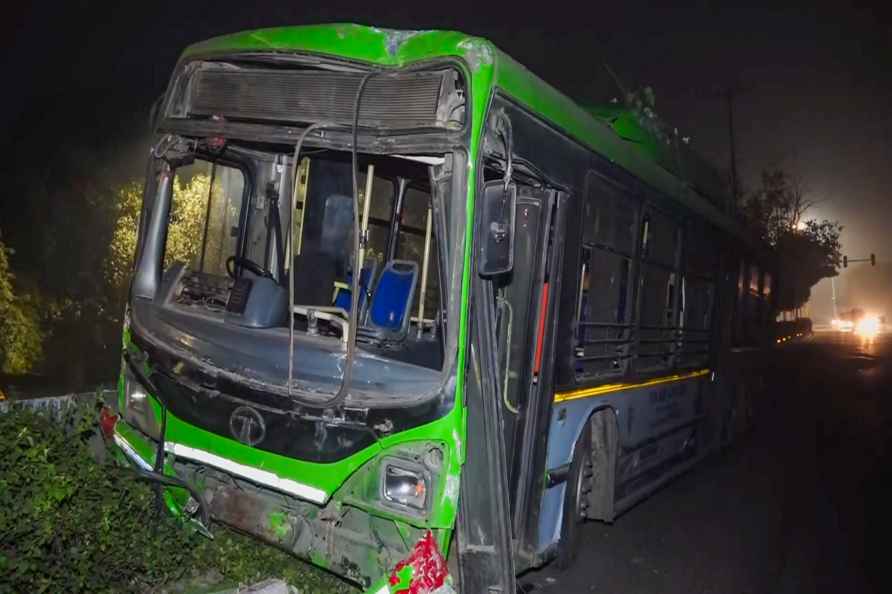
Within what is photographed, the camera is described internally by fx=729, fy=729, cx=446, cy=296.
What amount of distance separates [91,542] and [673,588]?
13.0 feet

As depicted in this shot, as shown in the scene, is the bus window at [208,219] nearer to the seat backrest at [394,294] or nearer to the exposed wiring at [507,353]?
the seat backrest at [394,294]

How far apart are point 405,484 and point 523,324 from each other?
138 cm

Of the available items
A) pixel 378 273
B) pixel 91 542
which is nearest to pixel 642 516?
pixel 378 273

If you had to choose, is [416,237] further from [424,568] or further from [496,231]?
[424,568]

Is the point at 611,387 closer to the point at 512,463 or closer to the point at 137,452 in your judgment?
the point at 512,463

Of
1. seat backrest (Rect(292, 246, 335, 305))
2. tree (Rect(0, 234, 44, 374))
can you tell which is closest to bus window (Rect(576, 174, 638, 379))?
seat backrest (Rect(292, 246, 335, 305))

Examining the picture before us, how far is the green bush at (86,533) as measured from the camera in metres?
3.45

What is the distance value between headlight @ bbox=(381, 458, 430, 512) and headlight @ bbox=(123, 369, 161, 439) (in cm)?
152

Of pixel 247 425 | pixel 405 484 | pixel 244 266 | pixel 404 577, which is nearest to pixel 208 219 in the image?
pixel 244 266

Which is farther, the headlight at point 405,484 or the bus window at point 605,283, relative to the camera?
the bus window at point 605,283

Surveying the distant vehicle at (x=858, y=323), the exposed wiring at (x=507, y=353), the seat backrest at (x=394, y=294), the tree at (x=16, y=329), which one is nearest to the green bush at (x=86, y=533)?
the exposed wiring at (x=507, y=353)

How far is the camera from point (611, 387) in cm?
554

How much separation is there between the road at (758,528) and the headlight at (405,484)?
7.31 feet

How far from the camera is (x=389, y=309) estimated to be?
4973 mm
